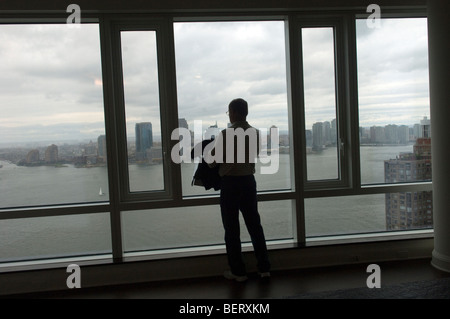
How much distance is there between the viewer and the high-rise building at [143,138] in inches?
141

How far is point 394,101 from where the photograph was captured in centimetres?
389

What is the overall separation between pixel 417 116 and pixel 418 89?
1.01 feet

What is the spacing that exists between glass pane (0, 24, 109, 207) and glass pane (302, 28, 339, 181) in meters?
2.19

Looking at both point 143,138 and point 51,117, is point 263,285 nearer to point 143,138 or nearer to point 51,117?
point 143,138

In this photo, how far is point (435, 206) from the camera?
136 inches

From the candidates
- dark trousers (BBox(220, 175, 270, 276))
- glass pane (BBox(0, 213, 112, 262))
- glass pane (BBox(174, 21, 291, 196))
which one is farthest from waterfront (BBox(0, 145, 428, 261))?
dark trousers (BBox(220, 175, 270, 276))

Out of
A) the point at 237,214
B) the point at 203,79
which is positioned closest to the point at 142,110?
the point at 203,79

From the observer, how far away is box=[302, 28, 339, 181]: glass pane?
12.3 feet

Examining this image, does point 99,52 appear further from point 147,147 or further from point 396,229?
point 396,229

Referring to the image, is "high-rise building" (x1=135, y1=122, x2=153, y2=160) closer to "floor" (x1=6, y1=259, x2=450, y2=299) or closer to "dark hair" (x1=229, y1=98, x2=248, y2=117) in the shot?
"dark hair" (x1=229, y1=98, x2=248, y2=117)

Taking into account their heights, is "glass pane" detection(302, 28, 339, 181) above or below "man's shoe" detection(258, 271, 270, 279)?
above

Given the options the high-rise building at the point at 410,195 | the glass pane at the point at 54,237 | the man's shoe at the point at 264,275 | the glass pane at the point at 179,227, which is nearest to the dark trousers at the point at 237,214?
the man's shoe at the point at 264,275

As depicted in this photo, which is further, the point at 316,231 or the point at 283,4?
the point at 316,231

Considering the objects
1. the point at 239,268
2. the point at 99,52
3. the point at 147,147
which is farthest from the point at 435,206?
the point at 99,52
